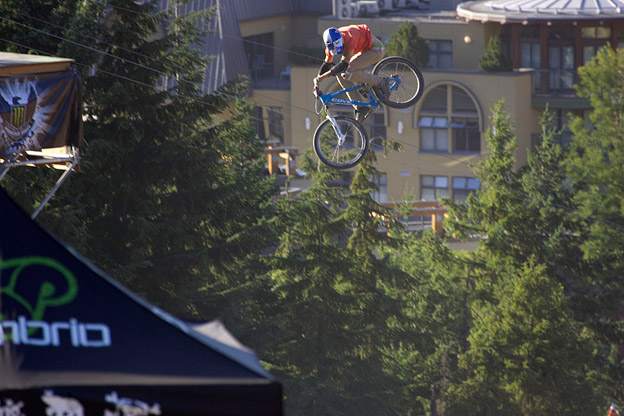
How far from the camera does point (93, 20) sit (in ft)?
68.8

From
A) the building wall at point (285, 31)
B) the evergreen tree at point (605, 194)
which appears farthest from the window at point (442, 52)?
the evergreen tree at point (605, 194)

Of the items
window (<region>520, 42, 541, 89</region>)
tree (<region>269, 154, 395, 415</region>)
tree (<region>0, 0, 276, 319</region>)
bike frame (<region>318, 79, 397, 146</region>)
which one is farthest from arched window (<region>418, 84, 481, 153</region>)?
bike frame (<region>318, 79, 397, 146</region>)

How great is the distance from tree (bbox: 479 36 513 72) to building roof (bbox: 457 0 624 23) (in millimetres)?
1611

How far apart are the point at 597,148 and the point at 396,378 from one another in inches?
635

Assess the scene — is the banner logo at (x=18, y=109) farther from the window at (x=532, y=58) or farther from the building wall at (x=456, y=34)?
the window at (x=532, y=58)

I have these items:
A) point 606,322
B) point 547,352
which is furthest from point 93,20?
point 606,322

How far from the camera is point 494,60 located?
56438 mm

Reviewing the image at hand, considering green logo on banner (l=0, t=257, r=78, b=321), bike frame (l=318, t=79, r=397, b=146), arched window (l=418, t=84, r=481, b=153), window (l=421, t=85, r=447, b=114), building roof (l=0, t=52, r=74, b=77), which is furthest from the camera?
window (l=421, t=85, r=447, b=114)

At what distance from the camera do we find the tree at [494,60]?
56.2 metres

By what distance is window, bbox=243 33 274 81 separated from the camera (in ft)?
215

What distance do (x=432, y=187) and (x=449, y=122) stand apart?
390cm

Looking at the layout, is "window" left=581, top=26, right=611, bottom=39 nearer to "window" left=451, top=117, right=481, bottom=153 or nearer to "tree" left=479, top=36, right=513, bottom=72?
"tree" left=479, top=36, right=513, bottom=72

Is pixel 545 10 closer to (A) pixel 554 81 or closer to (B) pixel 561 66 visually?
(B) pixel 561 66

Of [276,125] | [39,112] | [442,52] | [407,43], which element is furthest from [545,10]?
[39,112]
